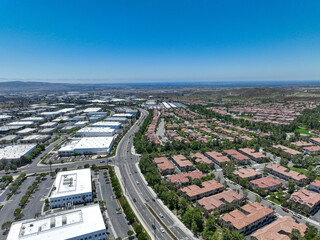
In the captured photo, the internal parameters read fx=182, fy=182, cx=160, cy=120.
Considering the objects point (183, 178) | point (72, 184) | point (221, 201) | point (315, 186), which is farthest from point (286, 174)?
point (72, 184)

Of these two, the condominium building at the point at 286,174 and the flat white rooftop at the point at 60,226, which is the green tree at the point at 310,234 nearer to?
the condominium building at the point at 286,174

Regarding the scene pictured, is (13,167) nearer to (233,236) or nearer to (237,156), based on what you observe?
(233,236)

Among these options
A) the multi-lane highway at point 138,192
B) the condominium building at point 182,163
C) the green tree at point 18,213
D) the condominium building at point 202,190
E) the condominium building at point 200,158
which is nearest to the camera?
the multi-lane highway at point 138,192

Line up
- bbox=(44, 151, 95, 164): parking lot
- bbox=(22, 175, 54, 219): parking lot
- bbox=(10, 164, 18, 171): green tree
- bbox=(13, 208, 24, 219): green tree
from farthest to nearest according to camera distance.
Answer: bbox=(44, 151, 95, 164): parking lot < bbox=(10, 164, 18, 171): green tree < bbox=(22, 175, 54, 219): parking lot < bbox=(13, 208, 24, 219): green tree

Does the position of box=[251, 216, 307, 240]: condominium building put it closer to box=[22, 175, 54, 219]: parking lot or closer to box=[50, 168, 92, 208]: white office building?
box=[50, 168, 92, 208]: white office building

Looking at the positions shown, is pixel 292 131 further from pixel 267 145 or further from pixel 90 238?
pixel 90 238

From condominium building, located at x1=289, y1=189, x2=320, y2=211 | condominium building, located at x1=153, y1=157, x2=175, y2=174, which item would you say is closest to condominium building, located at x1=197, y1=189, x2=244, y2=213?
Answer: condominium building, located at x1=289, y1=189, x2=320, y2=211

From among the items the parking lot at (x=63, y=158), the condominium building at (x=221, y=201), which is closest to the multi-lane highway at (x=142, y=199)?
the condominium building at (x=221, y=201)
